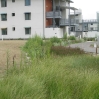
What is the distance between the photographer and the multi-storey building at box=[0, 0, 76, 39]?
46875 millimetres

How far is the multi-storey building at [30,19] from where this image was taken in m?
46.9

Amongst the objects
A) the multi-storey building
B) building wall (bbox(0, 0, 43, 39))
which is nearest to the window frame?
the multi-storey building

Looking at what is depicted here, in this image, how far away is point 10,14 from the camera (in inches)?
1919

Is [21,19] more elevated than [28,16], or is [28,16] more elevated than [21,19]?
[28,16]

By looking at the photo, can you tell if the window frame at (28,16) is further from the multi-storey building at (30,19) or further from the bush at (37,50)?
the bush at (37,50)

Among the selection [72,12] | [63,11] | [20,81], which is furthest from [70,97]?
[72,12]

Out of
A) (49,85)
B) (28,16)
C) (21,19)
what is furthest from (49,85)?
(21,19)

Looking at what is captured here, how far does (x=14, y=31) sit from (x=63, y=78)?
4310 centimetres

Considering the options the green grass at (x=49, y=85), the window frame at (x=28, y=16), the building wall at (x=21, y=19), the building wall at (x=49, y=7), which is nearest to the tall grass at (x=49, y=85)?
the green grass at (x=49, y=85)

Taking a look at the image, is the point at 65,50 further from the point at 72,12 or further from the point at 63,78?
the point at 72,12

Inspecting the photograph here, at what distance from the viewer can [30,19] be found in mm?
47625

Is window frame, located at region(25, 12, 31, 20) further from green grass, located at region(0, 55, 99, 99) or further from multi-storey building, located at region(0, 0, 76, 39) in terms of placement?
green grass, located at region(0, 55, 99, 99)

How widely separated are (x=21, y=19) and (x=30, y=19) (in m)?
1.69

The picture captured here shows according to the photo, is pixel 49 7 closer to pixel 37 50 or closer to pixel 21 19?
pixel 21 19
